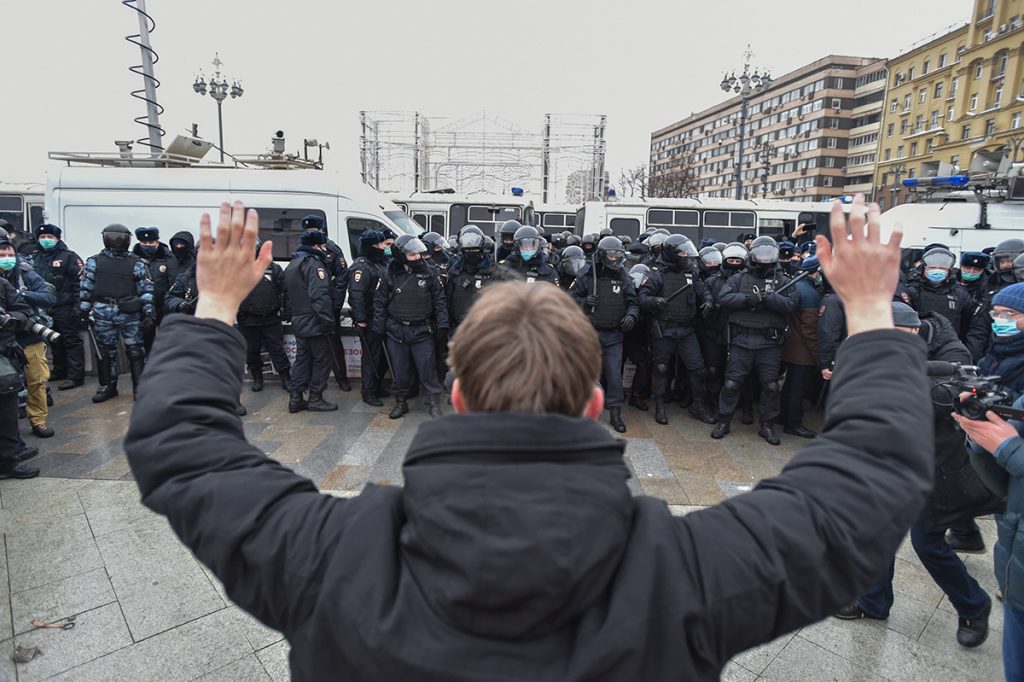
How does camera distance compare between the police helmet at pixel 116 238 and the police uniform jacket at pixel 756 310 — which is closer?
the police uniform jacket at pixel 756 310

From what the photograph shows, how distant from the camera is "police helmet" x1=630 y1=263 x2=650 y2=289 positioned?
21.6 feet

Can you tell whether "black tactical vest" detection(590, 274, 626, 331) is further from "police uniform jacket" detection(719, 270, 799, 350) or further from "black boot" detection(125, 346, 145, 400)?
"black boot" detection(125, 346, 145, 400)

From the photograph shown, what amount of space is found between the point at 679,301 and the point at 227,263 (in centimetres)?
568

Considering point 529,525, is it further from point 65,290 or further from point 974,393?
point 65,290

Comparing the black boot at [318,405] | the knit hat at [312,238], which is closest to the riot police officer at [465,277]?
the knit hat at [312,238]

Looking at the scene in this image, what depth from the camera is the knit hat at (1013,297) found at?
10.0ft

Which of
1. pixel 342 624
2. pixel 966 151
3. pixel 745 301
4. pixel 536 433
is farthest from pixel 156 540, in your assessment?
pixel 966 151

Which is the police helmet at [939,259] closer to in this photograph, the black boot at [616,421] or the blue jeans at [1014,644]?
the black boot at [616,421]

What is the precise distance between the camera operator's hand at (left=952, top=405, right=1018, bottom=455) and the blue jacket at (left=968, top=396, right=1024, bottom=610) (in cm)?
2

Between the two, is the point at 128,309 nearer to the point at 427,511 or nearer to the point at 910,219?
the point at 427,511

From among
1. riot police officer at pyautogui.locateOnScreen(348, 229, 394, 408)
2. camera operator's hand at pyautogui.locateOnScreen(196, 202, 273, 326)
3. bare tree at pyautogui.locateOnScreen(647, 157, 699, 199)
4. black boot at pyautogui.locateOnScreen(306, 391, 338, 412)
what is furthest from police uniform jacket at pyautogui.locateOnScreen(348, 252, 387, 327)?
bare tree at pyautogui.locateOnScreen(647, 157, 699, 199)

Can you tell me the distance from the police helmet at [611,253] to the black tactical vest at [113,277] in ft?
18.4

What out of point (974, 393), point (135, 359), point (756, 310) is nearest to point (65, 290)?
point (135, 359)

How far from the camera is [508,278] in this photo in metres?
6.43
